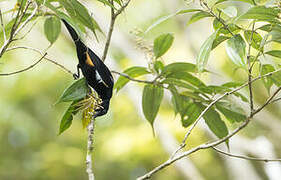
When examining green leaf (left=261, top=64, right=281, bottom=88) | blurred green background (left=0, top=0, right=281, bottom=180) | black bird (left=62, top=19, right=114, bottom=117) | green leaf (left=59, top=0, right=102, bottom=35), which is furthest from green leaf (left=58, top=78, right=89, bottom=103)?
blurred green background (left=0, top=0, right=281, bottom=180)

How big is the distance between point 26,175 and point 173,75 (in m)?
3.02

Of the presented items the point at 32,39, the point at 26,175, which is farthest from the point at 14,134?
the point at 32,39

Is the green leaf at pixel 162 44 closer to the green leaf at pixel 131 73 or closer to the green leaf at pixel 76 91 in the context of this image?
the green leaf at pixel 131 73

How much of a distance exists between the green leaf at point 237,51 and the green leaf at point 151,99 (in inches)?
10.8

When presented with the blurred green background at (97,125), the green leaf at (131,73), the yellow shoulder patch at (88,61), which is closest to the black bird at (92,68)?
the yellow shoulder patch at (88,61)

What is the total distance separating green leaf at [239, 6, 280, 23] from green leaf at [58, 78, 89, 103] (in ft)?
1.03

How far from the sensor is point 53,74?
3566 millimetres

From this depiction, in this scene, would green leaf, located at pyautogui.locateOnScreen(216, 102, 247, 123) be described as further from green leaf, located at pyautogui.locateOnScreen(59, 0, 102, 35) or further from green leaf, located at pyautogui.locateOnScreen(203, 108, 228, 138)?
green leaf, located at pyautogui.locateOnScreen(59, 0, 102, 35)

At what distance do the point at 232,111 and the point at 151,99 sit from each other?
181mm

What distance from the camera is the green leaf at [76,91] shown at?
27.6 inches

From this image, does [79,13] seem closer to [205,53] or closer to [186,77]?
[205,53]

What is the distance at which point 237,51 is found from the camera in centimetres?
63

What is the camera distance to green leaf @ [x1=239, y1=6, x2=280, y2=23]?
592 mm

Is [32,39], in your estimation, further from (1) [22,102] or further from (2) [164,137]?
(2) [164,137]
